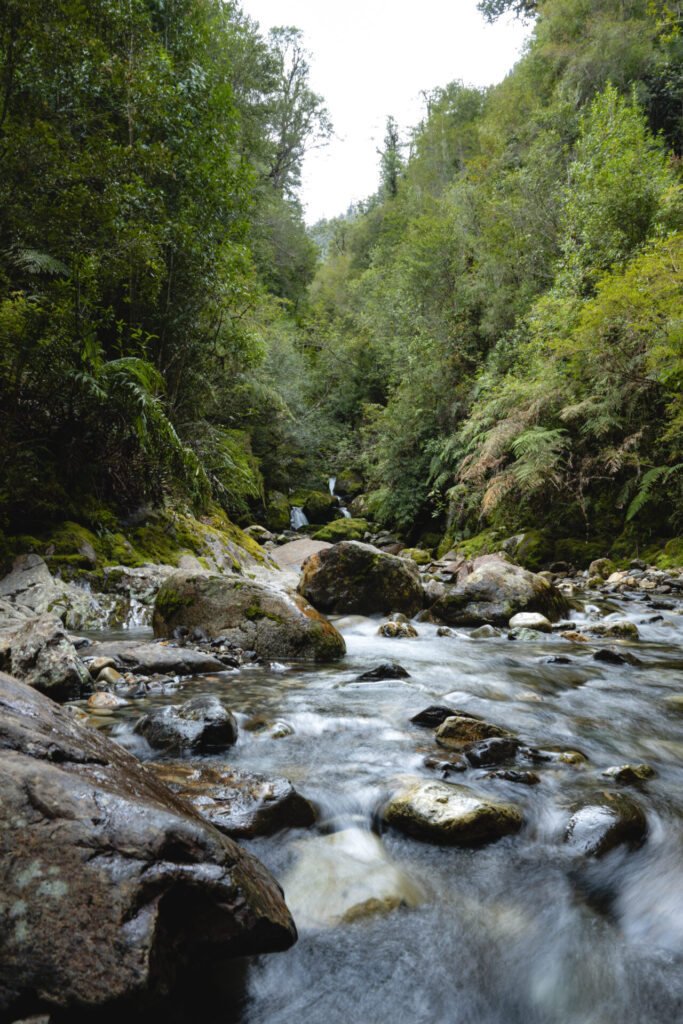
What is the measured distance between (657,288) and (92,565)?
30.6 ft

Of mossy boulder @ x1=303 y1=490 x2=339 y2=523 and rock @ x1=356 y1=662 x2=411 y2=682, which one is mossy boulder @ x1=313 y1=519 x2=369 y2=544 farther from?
rock @ x1=356 y1=662 x2=411 y2=682

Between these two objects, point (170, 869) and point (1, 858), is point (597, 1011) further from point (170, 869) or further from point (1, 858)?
point (1, 858)

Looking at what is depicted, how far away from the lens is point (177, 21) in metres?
9.95

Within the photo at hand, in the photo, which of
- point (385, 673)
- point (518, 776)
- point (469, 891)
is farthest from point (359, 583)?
point (469, 891)

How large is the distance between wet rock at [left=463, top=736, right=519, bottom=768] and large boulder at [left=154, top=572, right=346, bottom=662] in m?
2.41

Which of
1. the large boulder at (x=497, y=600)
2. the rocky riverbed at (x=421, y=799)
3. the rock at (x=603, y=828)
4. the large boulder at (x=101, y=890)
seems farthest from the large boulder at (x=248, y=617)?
the large boulder at (x=101, y=890)

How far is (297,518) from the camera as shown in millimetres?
18328

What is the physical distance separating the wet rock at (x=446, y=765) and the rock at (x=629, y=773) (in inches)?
28.5

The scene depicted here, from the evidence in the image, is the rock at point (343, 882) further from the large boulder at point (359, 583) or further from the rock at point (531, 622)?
the large boulder at point (359, 583)

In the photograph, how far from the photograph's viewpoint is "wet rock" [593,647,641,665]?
15.9 feet

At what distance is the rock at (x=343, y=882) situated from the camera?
174 centimetres

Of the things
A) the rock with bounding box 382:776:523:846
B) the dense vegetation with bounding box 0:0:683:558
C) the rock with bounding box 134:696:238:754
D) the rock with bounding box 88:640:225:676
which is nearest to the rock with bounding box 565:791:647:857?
the rock with bounding box 382:776:523:846

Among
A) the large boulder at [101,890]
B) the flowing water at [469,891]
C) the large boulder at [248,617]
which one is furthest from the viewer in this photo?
the large boulder at [248,617]

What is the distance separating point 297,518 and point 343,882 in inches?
652
